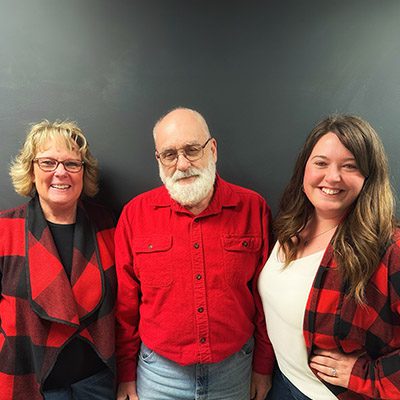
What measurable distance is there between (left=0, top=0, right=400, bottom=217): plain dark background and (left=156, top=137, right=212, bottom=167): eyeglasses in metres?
0.33

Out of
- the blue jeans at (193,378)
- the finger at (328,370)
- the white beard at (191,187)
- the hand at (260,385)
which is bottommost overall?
the hand at (260,385)

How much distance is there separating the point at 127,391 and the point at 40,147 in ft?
3.90

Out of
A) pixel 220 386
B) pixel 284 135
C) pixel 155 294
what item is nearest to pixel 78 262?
pixel 155 294

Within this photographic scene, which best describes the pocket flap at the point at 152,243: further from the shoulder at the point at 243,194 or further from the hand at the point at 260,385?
the hand at the point at 260,385

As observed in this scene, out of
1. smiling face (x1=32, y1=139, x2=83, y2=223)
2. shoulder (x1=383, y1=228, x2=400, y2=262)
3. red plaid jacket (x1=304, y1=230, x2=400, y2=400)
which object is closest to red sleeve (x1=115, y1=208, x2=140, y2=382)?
smiling face (x1=32, y1=139, x2=83, y2=223)

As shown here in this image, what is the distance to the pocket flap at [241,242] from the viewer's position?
1319 mm

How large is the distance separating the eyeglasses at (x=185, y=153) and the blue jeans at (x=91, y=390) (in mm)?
1010

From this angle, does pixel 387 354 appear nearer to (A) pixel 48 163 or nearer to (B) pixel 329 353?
(B) pixel 329 353

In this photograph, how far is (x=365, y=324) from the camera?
106cm

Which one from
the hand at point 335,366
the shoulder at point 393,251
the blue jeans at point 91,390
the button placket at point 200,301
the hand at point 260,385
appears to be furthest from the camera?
the hand at point 260,385

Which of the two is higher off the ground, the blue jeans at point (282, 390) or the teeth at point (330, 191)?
the teeth at point (330, 191)

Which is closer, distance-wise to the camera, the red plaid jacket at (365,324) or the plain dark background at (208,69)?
the red plaid jacket at (365,324)

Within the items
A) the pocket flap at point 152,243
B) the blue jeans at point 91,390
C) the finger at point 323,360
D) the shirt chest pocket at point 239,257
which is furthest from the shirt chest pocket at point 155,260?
the finger at point 323,360

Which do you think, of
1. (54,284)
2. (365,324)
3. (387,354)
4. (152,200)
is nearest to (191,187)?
(152,200)
